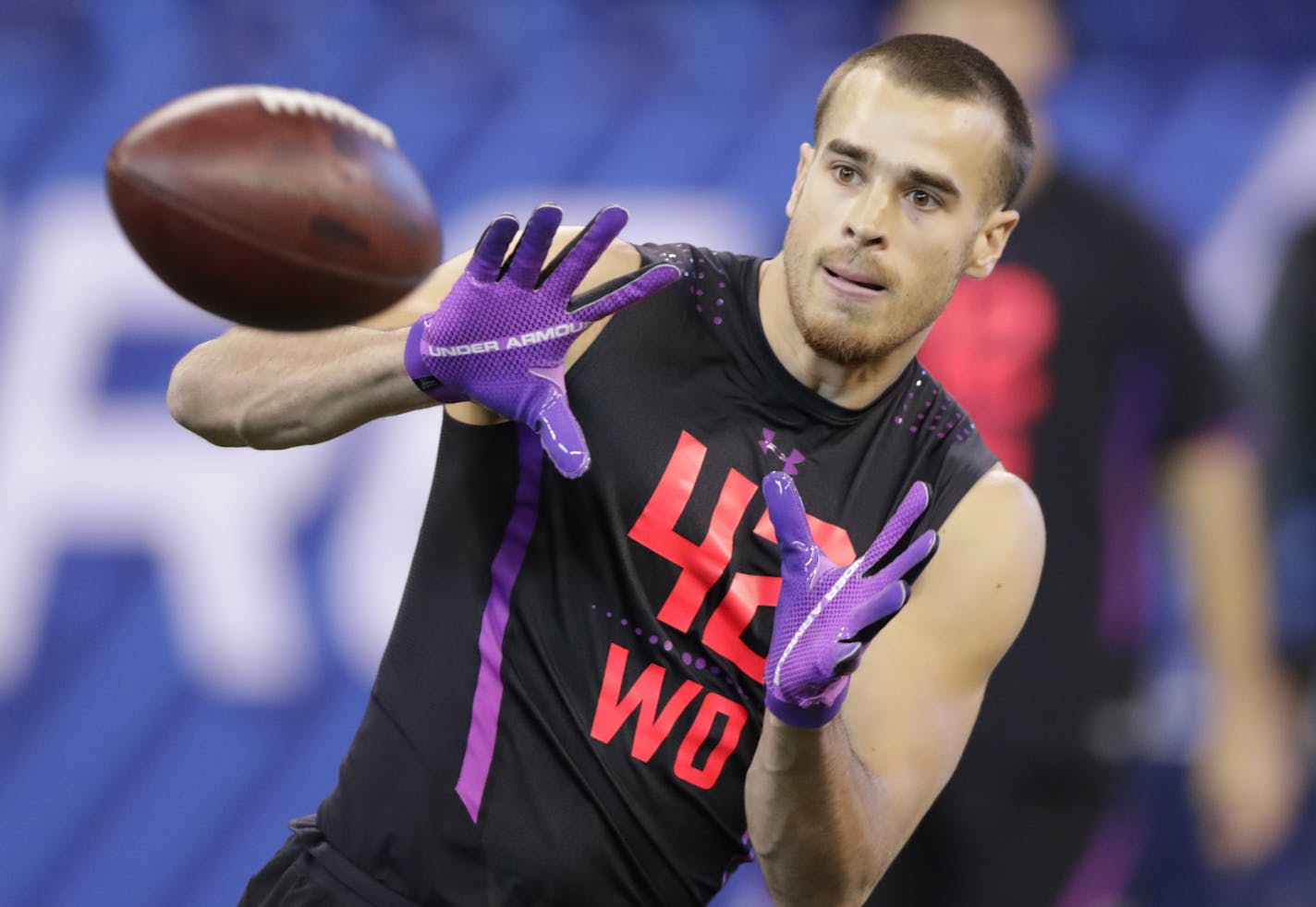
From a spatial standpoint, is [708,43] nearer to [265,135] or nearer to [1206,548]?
[1206,548]

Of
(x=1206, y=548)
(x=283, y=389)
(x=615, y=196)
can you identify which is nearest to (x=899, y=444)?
(x=283, y=389)

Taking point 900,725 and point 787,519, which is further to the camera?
point 900,725

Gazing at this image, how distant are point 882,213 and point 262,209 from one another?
82 cm

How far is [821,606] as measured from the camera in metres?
2.13

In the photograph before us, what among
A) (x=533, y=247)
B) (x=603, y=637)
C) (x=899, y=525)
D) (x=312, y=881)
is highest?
(x=533, y=247)

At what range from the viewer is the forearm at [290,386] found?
2.30 meters

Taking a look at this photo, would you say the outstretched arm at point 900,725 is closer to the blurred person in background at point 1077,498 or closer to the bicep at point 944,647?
the bicep at point 944,647

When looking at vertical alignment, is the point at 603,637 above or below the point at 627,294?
below

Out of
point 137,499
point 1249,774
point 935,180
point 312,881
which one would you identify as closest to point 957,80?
point 935,180

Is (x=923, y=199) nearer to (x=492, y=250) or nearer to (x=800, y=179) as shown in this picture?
(x=800, y=179)

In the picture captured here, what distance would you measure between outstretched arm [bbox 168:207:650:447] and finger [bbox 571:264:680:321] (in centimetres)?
9

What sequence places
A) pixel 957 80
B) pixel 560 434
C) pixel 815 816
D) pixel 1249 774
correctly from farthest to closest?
pixel 1249 774 → pixel 957 80 → pixel 815 816 → pixel 560 434

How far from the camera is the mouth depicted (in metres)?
2.45

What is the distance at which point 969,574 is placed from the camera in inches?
99.3
